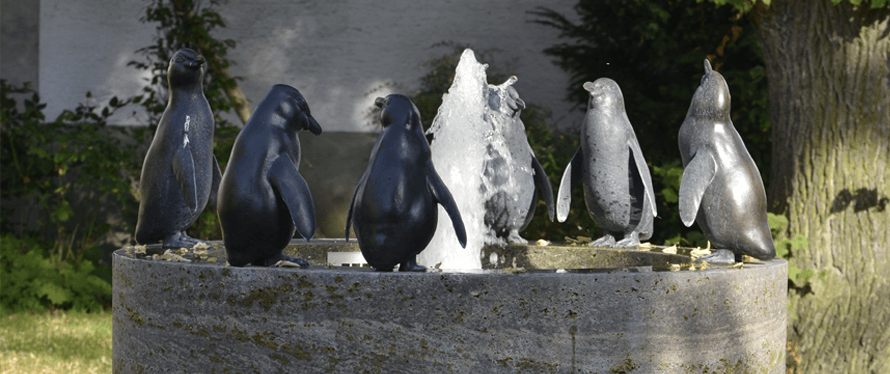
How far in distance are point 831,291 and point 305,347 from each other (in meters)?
3.50

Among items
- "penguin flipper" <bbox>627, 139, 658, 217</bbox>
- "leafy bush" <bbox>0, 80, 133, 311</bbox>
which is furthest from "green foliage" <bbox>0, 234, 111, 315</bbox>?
"penguin flipper" <bbox>627, 139, 658, 217</bbox>

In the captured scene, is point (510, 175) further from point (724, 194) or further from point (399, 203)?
point (399, 203)

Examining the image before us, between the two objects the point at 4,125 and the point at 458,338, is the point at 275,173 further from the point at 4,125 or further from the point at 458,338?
the point at 4,125

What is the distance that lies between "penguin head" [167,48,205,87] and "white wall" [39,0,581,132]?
4.70m

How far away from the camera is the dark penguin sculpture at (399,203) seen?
7.30 feet

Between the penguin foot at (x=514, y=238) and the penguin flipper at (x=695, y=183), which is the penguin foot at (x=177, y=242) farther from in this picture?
the penguin flipper at (x=695, y=183)

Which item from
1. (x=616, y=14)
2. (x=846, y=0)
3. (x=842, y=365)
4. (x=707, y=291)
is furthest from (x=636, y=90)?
(x=707, y=291)

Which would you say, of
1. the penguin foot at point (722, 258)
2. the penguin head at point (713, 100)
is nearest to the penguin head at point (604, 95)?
the penguin head at point (713, 100)

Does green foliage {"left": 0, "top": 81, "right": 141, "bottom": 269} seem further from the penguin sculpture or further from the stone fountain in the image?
the stone fountain

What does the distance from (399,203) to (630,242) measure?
161 cm

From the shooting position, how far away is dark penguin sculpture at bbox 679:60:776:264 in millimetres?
2617

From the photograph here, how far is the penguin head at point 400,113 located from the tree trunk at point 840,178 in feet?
10.0

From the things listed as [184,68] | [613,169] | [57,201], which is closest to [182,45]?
[57,201]

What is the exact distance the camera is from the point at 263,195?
2.28 m
